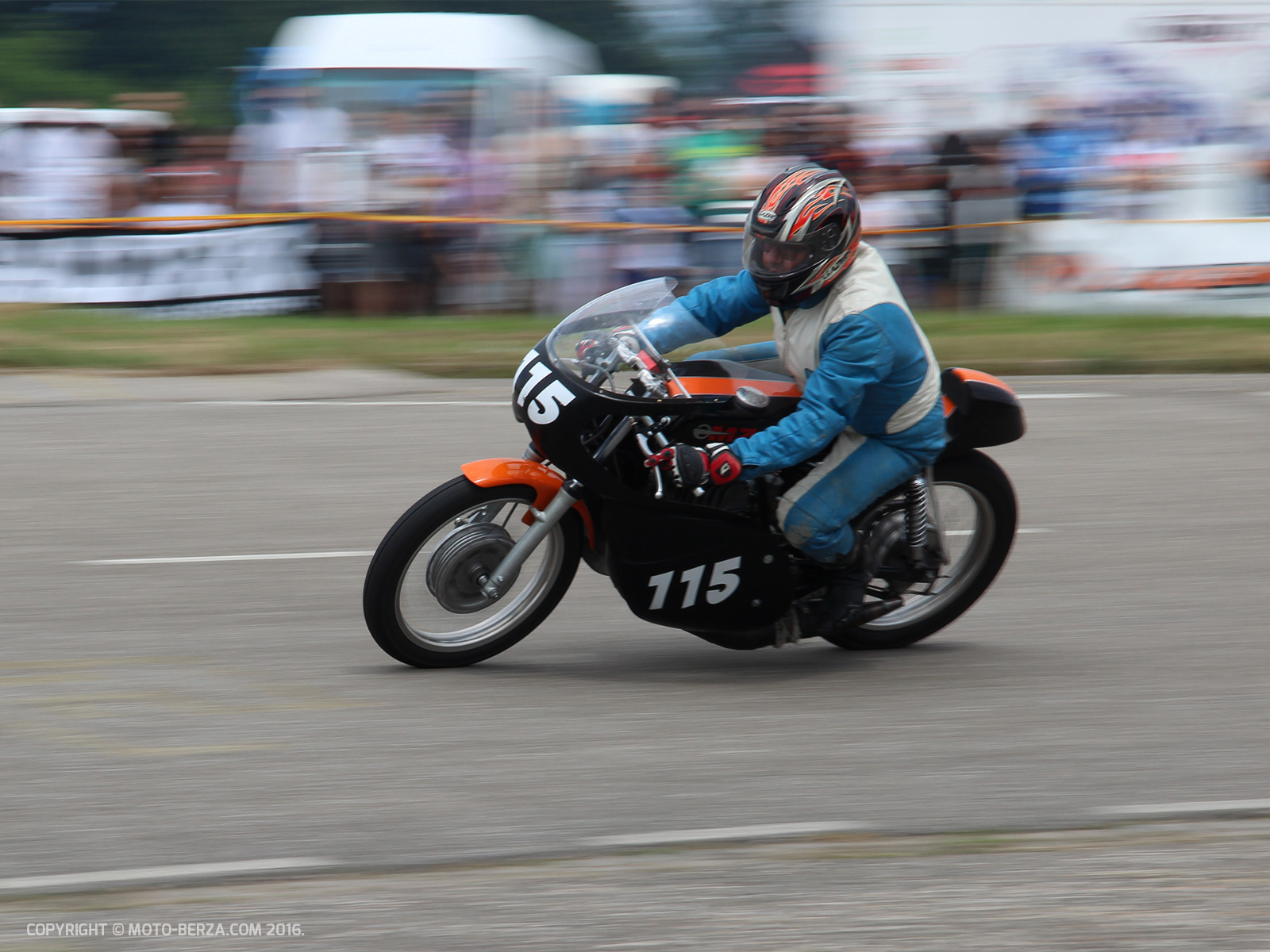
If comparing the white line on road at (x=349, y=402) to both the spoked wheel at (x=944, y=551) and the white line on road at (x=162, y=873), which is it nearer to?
the spoked wheel at (x=944, y=551)

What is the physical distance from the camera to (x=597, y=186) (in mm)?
12641

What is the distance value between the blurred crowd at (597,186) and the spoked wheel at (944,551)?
23.2ft

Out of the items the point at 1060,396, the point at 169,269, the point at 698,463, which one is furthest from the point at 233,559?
the point at 169,269

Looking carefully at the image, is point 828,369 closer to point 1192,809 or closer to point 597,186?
point 1192,809

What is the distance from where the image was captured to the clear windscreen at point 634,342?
15.4 feet

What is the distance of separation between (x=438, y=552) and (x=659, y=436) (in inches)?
30.4

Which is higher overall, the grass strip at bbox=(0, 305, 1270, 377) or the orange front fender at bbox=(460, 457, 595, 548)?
the orange front fender at bbox=(460, 457, 595, 548)

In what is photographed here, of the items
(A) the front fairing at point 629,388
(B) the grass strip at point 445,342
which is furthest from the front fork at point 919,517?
(B) the grass strip at point 445,342

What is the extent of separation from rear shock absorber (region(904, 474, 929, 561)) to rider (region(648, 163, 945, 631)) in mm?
167

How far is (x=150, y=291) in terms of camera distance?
12.2 meters

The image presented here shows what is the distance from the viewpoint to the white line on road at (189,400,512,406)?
934 cm

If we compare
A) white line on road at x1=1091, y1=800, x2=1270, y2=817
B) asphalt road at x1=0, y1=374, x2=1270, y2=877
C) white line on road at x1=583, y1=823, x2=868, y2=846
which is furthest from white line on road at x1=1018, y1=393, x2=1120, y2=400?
white line on road at x1=583, y1=823, x2=868, y2=846
